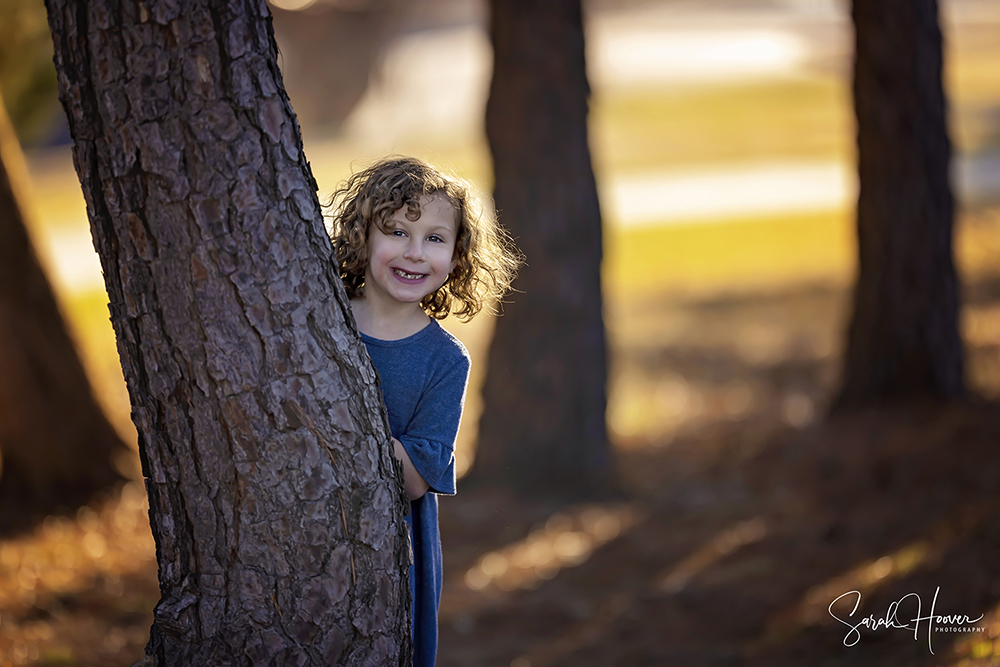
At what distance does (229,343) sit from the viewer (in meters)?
1.99

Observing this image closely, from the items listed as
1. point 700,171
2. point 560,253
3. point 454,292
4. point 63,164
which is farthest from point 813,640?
point 63,164

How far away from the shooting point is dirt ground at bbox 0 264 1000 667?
376cm

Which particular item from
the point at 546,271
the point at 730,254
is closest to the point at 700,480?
the point at 546,271

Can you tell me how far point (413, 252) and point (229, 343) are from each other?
1.76ft

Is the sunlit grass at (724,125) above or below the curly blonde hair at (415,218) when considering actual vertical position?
above

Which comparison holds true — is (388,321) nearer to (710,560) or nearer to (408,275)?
(408,275)

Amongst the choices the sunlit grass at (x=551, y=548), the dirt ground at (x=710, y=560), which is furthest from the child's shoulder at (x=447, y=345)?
the sunlit grass at (x=551, y=548)

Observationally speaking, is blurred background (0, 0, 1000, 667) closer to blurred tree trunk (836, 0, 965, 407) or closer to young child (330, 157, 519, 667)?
young child (330, 157, 519, 667)

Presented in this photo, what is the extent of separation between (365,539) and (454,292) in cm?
79

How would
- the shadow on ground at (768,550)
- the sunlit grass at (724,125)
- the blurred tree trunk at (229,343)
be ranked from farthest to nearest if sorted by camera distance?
1. the sunlit grass at (724,125)
2. the shadow on ground at (768,550)
3. the blurred tree trunk at (229,343)

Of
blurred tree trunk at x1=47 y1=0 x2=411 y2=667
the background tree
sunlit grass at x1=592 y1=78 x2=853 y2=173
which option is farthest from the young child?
sunlit grass at x1=592 y1=78 x2=853 y2=173

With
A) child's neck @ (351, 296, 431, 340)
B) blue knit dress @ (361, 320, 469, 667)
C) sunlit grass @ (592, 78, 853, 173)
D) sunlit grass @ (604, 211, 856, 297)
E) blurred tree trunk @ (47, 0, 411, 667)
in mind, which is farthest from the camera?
sunlit grass @ (592, 78, 853, 173)

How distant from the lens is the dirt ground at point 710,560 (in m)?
3.76

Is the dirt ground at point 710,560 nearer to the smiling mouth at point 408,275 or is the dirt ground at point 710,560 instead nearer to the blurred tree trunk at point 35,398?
the blurred tree trunk at point 35,398
